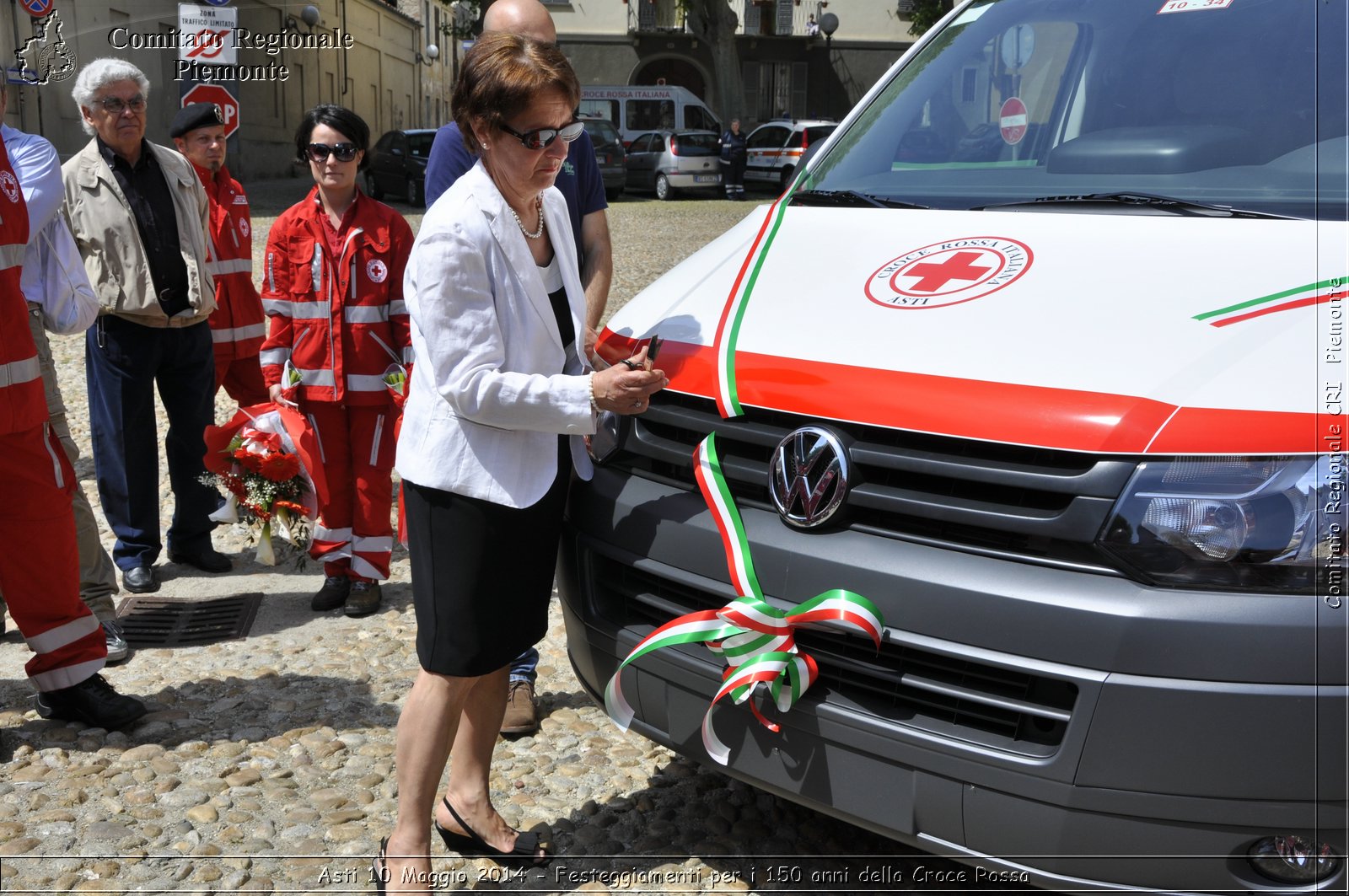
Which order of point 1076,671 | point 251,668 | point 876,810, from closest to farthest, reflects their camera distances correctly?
point 1076,671, point 876,810, point 251,668

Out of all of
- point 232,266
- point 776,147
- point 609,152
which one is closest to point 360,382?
point 232,266

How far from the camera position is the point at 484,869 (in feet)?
10.0

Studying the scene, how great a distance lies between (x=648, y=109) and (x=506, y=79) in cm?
2935

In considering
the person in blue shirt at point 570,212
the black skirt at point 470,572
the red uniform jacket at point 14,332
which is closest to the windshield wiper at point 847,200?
the person in blue shirt at point 570,212

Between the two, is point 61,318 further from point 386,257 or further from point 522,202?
point 522,202

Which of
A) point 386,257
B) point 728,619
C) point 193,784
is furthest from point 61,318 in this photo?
point 728,619

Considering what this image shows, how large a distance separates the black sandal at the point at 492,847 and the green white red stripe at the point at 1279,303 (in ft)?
6.38

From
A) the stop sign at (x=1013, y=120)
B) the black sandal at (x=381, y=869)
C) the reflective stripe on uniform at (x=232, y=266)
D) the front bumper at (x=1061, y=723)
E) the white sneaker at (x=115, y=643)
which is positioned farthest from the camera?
the reflective stripe on uniform at (x=232, y=266)

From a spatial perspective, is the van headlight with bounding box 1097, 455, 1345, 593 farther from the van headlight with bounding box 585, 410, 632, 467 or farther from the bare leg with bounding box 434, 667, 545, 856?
the bare leg with bounding box 434, 667, 545, 856

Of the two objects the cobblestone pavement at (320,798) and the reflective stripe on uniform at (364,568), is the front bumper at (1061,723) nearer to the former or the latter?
the cobblestone pavement at (320,798)

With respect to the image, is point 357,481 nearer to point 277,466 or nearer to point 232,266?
point 277,466

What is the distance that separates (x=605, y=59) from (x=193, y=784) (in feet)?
139

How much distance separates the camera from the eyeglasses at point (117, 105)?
16.0ft

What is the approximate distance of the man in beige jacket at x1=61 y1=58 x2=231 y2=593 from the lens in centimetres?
491
